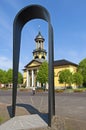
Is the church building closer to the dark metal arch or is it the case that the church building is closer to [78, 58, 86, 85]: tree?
[78, 58, 86, 85]: tree

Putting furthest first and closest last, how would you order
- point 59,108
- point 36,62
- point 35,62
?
1. point 35,62
2. point 36,62
3. point 59,108

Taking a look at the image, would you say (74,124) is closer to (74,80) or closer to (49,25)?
(49,25)

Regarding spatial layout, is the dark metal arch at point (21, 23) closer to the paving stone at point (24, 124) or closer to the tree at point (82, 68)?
the paving stone at point (24, 124)

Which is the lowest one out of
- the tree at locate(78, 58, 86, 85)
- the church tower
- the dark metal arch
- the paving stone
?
the paving stone

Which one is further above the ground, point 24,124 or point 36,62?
point 36,62

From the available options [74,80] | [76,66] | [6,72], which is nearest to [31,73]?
[6,72]

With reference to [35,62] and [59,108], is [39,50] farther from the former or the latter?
[59,108]

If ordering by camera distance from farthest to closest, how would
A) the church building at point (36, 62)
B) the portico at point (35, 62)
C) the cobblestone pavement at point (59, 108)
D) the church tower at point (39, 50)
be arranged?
the church tower at point (39, 50)
the portico at point (35, 62)
the church building at point (36, 62)
the cobblestone pavement at point (59, 108)

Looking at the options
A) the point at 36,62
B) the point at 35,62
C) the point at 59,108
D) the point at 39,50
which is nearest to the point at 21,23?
the point at 59,108

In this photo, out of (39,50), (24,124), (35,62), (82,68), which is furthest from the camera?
(39,50)

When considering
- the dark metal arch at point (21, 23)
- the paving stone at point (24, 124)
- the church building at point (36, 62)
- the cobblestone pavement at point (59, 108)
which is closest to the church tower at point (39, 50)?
the church building at point (36, 62)

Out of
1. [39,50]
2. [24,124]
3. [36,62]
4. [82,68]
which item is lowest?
[24,124]

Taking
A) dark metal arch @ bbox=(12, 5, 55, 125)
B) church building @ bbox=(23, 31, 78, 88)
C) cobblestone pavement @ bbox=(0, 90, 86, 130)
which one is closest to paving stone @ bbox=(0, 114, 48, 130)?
dark metal arch @ bbox=(12, 5, 55, 125)

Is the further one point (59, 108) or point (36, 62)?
point (36, 62)
